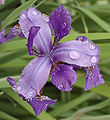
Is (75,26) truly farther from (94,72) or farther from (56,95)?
(94,72)

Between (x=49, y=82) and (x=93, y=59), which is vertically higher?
(x=93, y=59)

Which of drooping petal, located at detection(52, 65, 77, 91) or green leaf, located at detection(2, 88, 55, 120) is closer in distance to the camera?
drooping petal, located at detection(52, 65, 77, 91)

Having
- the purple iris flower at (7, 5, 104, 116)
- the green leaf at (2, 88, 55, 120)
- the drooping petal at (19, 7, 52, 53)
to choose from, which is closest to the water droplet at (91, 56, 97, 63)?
the purple iris flower at (7, 5, 104, 116)

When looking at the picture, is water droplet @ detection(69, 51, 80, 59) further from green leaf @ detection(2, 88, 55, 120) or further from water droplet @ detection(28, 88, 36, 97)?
green leaf @ detection(2, 88, 55, 120)

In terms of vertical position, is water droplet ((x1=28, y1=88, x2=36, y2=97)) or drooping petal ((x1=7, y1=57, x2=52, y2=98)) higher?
drooping petal ((x1=7, y1=57, x2=52, y2=98))

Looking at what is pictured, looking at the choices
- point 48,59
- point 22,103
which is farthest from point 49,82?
point 48,59

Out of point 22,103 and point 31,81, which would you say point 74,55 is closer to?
point 31,81

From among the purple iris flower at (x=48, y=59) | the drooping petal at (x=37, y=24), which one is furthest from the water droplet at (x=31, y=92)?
the drooping petal at (x=37, y=24)
